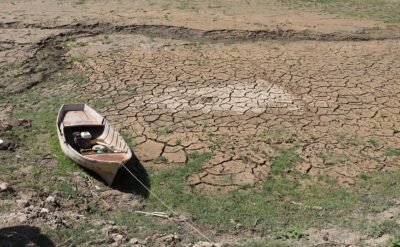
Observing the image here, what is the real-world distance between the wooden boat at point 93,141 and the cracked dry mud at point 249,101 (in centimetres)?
42

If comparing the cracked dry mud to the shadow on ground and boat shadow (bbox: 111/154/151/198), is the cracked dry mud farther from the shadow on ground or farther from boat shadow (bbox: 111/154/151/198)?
the shadow on ground

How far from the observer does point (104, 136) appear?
297 inches

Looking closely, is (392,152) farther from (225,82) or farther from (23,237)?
(23,237)

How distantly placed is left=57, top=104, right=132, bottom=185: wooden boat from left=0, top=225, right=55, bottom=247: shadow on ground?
144 centimetres

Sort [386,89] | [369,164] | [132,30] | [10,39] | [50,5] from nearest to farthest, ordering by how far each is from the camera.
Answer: [369,164] → [386,89] → [10,39] → [132,30] → [50,5]

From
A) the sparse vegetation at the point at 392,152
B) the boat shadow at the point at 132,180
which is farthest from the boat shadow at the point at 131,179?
the sparse vegetation at the point at 392,152

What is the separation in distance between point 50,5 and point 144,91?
7.86 metres

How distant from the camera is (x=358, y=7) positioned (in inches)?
665

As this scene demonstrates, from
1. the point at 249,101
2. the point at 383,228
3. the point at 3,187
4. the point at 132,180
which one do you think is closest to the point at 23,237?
the point at 3,187

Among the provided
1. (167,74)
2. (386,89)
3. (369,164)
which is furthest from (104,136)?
(386,89)

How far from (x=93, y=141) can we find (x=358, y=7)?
1259 centimetres

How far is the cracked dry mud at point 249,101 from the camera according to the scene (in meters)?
7.36

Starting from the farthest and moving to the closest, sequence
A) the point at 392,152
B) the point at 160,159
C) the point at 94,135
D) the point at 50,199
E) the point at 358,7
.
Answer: the point at 358,7 < the point at 94,135 < the point at 392,152 < the point at 160,159 < the point at 50,199

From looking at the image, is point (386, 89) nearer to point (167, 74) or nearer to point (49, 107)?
point (167, 74)
